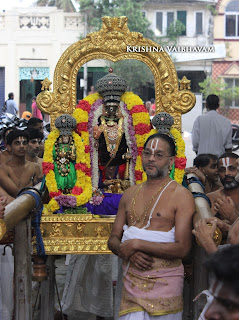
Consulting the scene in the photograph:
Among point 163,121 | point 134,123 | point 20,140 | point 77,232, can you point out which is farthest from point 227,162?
point 20,140

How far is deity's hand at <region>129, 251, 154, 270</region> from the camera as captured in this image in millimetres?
3711

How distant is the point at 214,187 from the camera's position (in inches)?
264

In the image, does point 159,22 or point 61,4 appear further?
point 159,22

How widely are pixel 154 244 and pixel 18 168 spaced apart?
2.84 meters

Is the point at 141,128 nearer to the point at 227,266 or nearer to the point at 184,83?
the point at 184,83

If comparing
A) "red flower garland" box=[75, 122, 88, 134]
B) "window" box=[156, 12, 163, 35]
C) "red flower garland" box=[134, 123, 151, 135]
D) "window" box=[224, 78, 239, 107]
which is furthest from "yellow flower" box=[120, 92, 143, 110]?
"window" box=[156, 12, 163, 35]

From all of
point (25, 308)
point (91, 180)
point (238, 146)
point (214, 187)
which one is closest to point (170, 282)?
point (25, 308)

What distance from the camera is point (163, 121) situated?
18.8ft

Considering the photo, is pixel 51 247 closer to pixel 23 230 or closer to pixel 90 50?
pixel 23 230

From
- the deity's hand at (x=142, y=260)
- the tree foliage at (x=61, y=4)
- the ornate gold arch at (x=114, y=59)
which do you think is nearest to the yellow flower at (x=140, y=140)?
the ornate gold arch at (x=114, y=59)

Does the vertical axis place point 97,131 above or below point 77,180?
above

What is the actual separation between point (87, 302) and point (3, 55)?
76.4 ft

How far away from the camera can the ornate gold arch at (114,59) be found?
6.21 m

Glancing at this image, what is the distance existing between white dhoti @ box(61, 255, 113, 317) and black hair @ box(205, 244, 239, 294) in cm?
436
